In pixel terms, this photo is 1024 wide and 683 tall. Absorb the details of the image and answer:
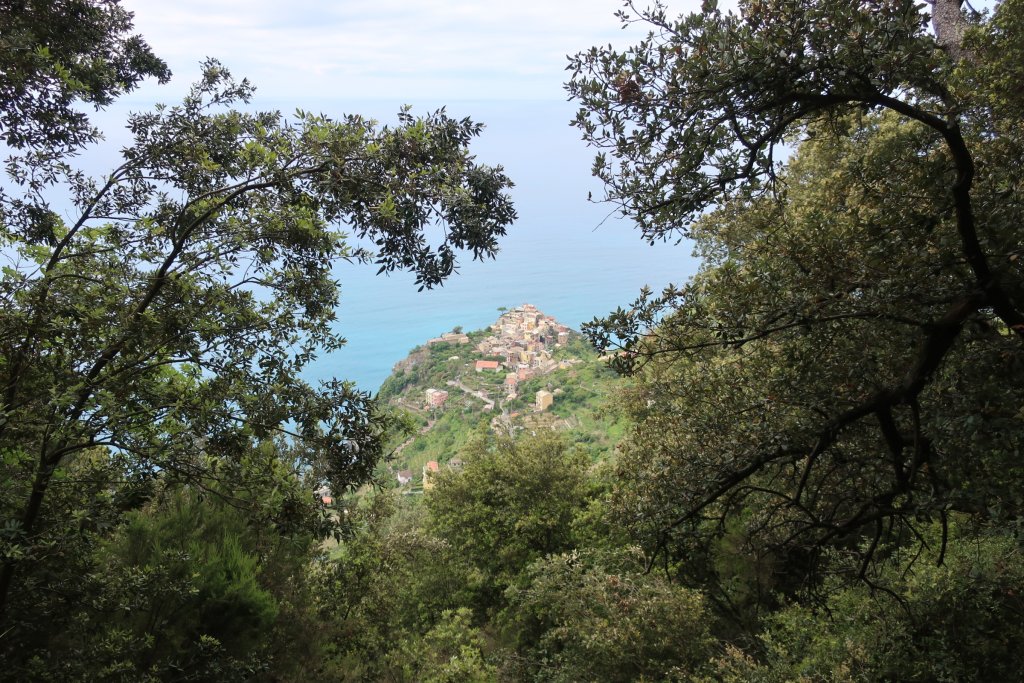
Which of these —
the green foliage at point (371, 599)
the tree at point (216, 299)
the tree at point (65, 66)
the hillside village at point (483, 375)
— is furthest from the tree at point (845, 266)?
the hillside village at point (483, 375)

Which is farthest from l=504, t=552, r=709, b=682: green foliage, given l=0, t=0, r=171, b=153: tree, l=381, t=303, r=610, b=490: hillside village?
→ l=381, t=303, r=610, b=490: hillside village

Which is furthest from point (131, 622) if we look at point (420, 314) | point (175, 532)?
point (420, 314)

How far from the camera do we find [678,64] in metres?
3.38

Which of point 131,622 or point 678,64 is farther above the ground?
point 678,64

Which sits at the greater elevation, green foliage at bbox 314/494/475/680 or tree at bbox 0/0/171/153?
tree at bbox 0/0/171/153

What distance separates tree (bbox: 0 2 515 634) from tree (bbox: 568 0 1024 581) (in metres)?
1.19

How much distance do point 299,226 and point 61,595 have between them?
9.45ft

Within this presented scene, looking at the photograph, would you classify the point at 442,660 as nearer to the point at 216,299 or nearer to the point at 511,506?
the point at 511,506

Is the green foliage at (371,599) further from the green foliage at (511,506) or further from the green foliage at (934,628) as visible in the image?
the green foliage at (934,628)

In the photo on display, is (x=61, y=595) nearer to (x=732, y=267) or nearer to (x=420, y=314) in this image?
(x=732, y=267)

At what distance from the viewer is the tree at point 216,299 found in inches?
150

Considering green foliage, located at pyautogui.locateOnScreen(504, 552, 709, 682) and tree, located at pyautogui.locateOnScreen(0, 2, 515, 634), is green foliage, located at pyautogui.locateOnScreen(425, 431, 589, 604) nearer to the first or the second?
green foliage, located at pyautogui.locateOnScreen(504, 552, 709, 682)

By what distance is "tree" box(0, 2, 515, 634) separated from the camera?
3.80 m

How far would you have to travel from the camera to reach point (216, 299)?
422cm
